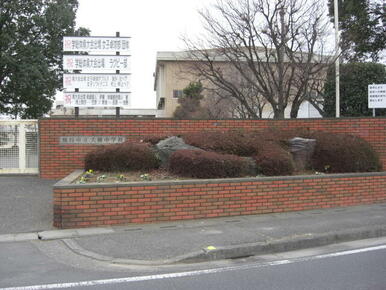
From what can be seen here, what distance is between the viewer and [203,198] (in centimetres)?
887

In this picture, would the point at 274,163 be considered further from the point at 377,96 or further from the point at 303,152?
the point at 377,96

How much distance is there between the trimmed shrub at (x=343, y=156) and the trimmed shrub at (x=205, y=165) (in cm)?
271

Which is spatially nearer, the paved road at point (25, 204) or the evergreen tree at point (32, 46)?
the paved road at point (25, 204)

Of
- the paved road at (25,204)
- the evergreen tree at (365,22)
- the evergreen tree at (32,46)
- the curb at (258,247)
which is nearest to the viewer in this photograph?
the curb at (258,247)

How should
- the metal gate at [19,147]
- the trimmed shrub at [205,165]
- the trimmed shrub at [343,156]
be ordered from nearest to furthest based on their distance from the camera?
the trimmed shrub at [205,165] < the trimmed shrub at [343,156] < the metal gate at [19,147]

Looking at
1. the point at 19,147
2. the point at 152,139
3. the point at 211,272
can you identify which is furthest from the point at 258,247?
the point at 19,147

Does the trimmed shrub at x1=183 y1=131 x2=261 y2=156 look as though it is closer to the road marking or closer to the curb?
the curb

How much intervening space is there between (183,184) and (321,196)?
361cm

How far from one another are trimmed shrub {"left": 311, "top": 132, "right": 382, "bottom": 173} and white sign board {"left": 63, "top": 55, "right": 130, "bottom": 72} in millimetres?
6586

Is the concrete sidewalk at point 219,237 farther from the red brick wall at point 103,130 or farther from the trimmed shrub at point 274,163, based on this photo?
the red brick wall at point 103,130

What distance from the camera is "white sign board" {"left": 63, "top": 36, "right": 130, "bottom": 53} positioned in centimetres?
1317

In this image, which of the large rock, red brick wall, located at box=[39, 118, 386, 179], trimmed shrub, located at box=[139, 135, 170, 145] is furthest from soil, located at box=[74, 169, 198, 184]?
red brick wall, located at box=[39, 118, 386, 179]

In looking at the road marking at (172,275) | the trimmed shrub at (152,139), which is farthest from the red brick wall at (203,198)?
the trimmed shrub at (152,139)

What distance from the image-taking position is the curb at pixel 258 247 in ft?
20.4
